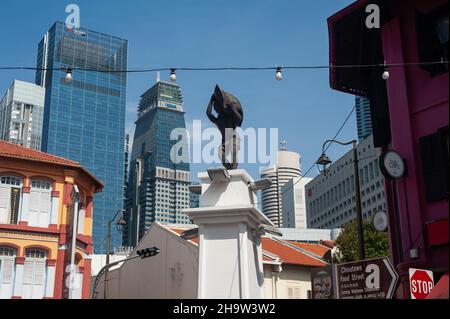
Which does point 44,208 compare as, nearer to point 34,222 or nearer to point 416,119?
point 34,222

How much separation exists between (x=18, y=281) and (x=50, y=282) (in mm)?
1581

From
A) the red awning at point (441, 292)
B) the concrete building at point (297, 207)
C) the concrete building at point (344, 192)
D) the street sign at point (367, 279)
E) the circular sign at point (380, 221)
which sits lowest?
the red awning at point (441, 292)

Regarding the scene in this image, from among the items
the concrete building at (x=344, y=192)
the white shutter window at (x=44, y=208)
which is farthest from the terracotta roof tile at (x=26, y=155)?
the concrete building at (x=344, y=192)

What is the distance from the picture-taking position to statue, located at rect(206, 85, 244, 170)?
554 inches

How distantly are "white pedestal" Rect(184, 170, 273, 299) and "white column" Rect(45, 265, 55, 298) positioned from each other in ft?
62.0

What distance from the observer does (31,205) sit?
30.2 m

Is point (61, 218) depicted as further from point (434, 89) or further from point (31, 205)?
point (434, 89)

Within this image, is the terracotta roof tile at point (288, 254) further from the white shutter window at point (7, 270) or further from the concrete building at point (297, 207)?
the concrete building at point (297, 207)

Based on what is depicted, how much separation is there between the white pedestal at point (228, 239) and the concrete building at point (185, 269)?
15.0m

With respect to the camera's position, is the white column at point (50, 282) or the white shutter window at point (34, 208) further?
the white shutter window at point (34, 208)

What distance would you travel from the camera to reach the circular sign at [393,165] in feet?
54.1
